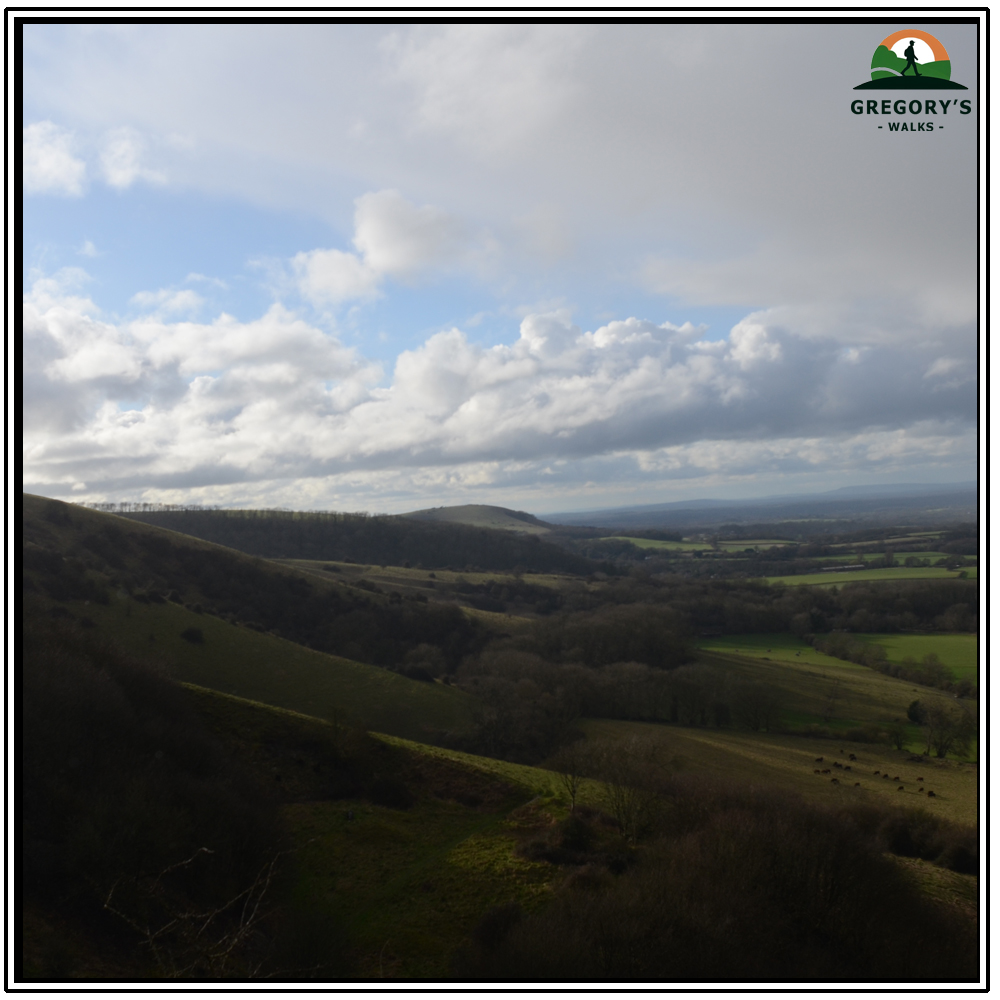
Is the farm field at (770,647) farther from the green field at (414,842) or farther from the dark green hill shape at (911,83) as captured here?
the dark green hill shape at (911,83)

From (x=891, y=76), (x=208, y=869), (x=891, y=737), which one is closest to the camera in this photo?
(x=891, y=76)

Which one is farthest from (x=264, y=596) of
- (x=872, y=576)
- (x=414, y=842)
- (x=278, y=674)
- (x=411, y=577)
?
(x=872, y=576)

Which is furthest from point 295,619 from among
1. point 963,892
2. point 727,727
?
point 963,892

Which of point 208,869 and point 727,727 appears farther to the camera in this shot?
point 727,727

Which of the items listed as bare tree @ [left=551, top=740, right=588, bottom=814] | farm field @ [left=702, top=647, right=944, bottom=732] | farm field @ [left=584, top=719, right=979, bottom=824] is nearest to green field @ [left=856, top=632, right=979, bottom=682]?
farm field @ [left=702, top=647, right=944, bottom=732]
